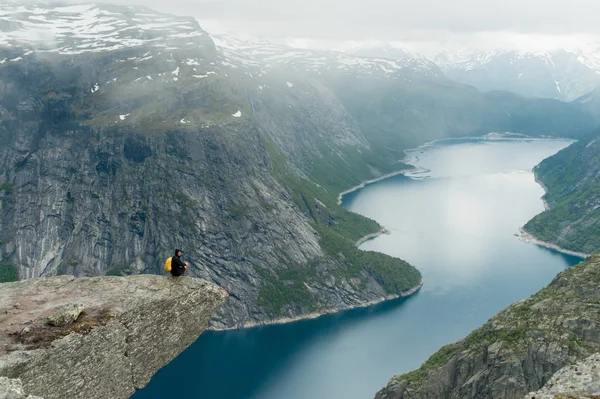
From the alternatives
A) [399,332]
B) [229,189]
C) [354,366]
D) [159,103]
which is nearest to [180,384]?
[354,366]

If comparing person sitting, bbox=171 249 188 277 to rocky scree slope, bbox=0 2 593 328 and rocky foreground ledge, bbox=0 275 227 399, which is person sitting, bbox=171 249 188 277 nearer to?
rocky foreground ledge, bbox=0 275 227 399

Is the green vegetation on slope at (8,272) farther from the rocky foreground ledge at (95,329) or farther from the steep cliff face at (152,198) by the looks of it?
the rocky foreground ledge at (95,329)

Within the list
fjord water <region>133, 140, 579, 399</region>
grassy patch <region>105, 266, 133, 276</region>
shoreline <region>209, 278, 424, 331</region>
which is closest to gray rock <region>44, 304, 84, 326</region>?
fjord water <region>133, 140, 579, 399</region>

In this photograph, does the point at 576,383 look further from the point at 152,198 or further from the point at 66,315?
the point at 152,198

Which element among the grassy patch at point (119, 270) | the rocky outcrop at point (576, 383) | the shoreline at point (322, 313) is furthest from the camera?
the grassy patch at point (119, 270)

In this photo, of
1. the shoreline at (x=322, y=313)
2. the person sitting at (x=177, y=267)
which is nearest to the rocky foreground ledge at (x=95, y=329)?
the person sitting at (x=177, y=267)

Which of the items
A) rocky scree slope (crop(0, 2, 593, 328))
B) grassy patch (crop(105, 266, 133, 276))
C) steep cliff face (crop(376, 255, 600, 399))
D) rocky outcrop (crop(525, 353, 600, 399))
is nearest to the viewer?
rocky outcrop (crop(525, 353, 600, 399))

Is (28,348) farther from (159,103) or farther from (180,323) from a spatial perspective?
(159,103)
